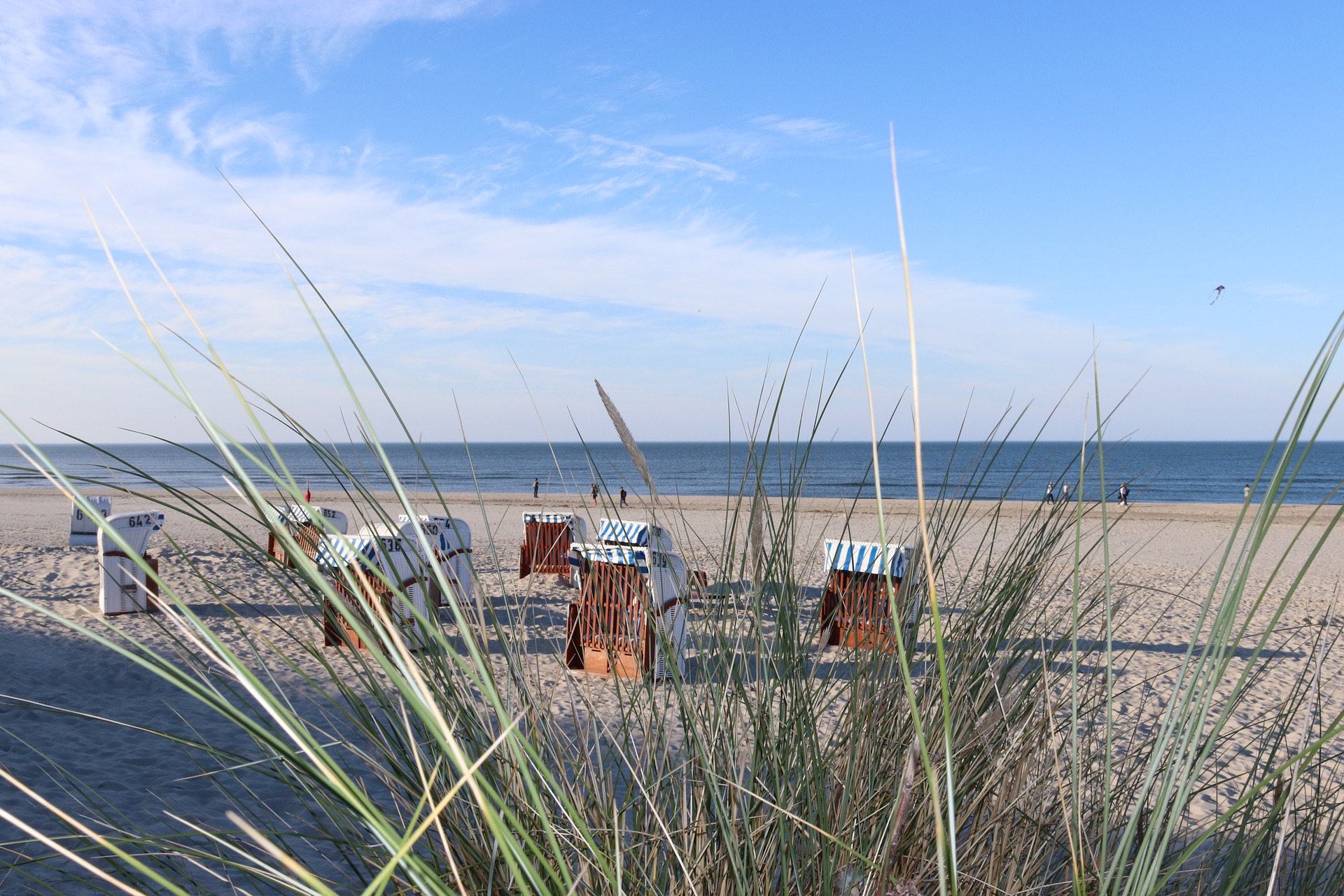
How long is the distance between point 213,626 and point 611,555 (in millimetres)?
3343

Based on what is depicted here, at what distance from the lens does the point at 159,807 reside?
3.04m

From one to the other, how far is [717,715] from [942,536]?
0.82 m

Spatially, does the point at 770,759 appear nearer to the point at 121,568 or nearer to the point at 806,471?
the point at 806,471

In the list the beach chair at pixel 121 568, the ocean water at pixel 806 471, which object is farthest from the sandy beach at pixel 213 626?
the ocean water at pixel 806 471

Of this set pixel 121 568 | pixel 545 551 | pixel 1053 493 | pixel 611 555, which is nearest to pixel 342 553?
pixel 1053 493

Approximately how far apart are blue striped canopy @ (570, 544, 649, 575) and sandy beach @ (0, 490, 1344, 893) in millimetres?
142

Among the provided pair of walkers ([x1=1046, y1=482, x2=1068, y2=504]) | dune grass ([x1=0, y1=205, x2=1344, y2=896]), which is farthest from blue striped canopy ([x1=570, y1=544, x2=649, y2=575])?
pair of walkers ([x1=1046, y1=482, x2=1068, y2=504])

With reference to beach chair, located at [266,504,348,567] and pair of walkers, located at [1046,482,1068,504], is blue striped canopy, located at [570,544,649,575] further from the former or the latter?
pair of walkers, located at [1046,482,1068,504]

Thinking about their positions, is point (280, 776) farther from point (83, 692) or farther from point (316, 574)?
point (83, 692)

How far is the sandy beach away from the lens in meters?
2.29

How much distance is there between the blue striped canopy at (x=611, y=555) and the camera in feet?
6.24

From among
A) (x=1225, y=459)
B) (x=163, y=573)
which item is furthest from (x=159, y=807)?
(x=1225, y=459)

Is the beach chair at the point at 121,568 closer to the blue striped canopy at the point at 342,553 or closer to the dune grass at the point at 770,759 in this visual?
the dune grass at the point at 770,759

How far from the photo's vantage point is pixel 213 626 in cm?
596
